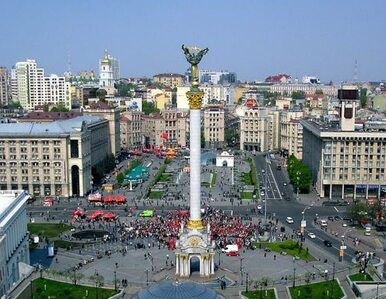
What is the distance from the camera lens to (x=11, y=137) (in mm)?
89000

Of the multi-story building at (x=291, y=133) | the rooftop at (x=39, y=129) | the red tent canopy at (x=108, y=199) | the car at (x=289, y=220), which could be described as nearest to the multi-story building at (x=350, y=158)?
the car at (x=289, y=220)

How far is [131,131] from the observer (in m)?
151

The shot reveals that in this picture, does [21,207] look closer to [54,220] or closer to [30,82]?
[54,220]

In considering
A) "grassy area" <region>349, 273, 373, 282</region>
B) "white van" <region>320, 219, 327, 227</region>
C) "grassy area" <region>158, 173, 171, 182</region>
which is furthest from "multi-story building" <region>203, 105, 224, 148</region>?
"grassy area" <region>349, 273, 373, 282</region>

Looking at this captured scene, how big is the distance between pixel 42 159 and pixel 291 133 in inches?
2468

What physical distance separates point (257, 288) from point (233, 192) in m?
46.5

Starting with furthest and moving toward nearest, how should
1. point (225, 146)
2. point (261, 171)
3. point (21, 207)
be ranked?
point (225, 146) → point (261, 171) → point (21, 207)

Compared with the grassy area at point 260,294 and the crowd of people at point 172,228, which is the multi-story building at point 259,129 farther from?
the grassy area at point 260,294

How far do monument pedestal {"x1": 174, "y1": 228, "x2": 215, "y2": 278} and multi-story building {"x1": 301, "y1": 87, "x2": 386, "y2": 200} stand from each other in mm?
41412

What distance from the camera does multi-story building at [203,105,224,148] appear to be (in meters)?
155

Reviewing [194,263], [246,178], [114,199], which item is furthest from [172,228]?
[246,178]

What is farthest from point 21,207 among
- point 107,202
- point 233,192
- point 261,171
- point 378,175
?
point 261,171

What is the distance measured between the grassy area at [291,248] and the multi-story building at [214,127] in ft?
304

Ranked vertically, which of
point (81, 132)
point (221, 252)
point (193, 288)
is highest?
point (81, 132)
